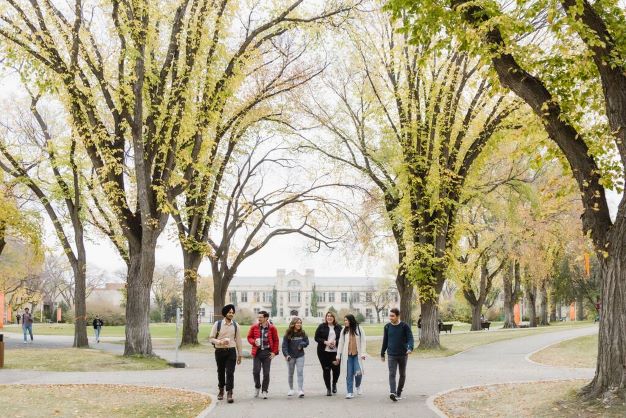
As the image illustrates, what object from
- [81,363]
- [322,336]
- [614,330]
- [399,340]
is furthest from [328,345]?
[81,363]

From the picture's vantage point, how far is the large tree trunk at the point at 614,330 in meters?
10.3

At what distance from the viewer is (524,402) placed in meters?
11.5

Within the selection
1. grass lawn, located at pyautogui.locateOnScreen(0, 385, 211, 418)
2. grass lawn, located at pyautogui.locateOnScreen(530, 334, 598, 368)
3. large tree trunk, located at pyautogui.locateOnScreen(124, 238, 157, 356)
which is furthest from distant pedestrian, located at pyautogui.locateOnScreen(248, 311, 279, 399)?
grass lawn, located at pyautogui.locateOnScreen(530, 334, 598, 368)

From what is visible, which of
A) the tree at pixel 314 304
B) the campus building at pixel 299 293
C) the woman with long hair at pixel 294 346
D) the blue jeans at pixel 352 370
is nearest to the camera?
the blue jeans at pixel 352 370

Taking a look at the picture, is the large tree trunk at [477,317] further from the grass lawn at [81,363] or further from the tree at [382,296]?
the tree at [382,296]

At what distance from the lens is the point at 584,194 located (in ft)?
35.7

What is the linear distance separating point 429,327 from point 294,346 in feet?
50.2

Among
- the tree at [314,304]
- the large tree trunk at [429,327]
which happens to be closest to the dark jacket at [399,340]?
the large tree trunk at [429,327]

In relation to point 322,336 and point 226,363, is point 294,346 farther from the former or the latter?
point 226,363

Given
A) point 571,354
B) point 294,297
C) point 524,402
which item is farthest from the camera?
point 294,297

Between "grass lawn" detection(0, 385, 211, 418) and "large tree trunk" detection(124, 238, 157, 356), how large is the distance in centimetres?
650

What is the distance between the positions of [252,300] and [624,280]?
415 ft

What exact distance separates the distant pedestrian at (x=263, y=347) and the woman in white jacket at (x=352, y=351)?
131 centimetres

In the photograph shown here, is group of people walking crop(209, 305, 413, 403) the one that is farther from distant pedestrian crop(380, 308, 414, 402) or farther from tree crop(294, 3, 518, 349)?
tree crop(294, 3, 518, 349)
